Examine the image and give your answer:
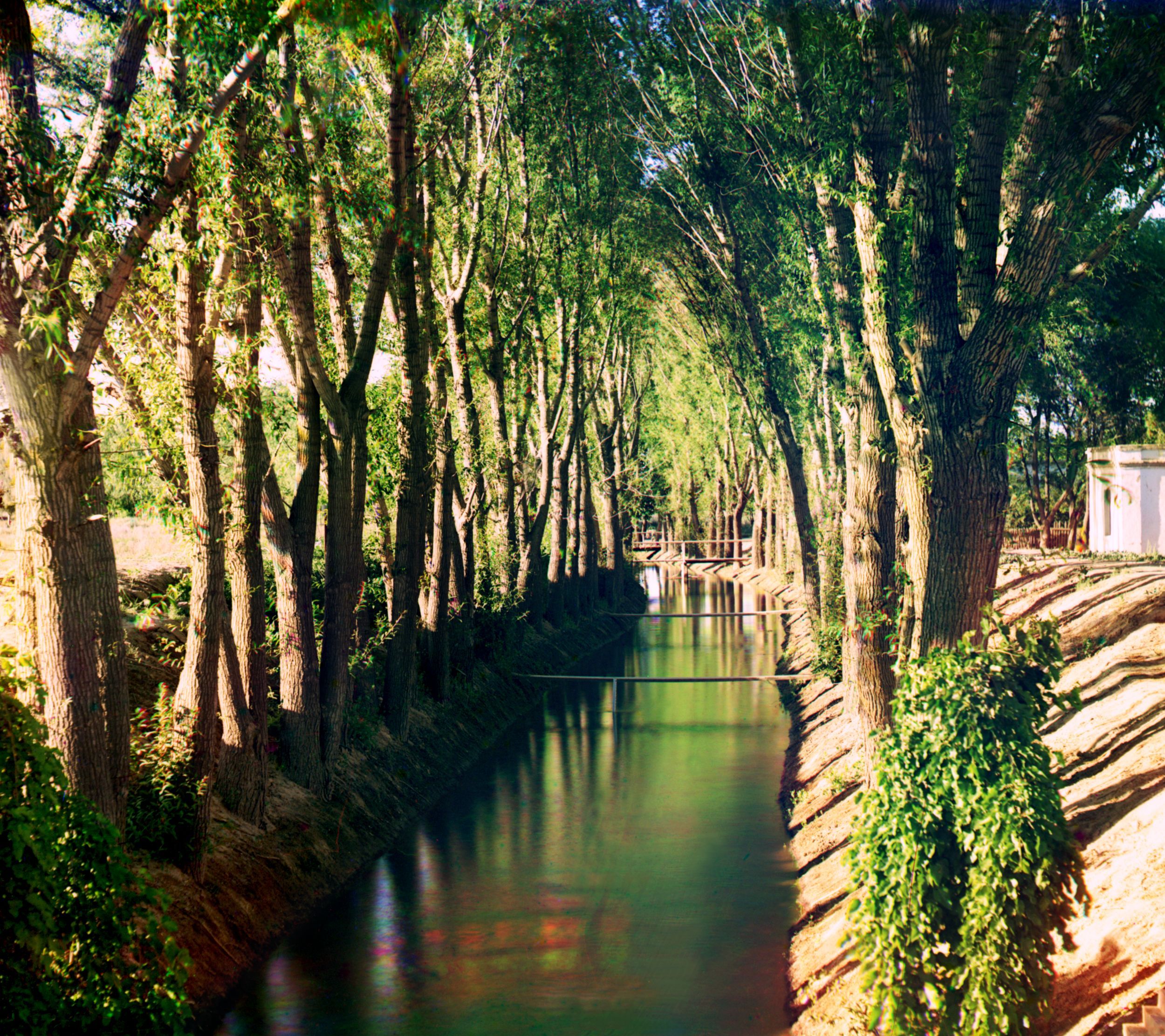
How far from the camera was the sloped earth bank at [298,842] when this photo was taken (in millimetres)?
11094

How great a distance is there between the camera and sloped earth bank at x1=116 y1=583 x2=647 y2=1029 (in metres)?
11.1

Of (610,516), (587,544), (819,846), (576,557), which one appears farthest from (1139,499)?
(610,516)

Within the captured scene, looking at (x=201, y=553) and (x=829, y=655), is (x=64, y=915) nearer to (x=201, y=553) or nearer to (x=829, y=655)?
(x=201, y=553)

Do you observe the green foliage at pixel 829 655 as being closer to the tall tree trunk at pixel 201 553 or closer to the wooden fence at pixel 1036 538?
the tall tree trunk at pixel 201 553

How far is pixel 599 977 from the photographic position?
1187cm

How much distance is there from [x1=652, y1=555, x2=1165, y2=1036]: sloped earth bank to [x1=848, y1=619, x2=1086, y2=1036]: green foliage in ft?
1.67

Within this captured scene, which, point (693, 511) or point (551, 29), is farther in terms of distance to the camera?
point (693, 511)

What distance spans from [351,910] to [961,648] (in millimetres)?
8699

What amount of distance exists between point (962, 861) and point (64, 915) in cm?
592

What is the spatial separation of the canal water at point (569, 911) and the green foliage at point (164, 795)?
1.64 m

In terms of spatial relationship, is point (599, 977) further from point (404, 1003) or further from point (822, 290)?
point (822, 290)

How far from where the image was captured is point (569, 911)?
553 inches

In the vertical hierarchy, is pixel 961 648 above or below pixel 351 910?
above

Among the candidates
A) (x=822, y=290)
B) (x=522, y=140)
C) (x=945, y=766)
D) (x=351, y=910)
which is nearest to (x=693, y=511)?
(x=522, y=140)
